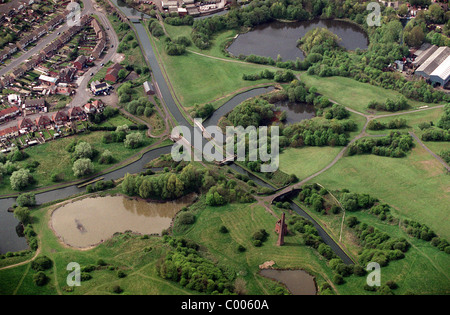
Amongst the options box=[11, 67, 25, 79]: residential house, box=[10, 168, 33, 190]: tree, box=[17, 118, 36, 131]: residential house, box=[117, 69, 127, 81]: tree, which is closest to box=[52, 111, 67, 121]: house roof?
box=[17, 118, 36, 131]: residential house

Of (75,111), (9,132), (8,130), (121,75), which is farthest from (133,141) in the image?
(121,75)

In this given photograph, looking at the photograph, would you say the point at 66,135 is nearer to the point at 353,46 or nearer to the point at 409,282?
the point at 409,282

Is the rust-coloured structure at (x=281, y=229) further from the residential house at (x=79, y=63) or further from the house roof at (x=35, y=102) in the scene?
the residential house at (x=79, y=63)

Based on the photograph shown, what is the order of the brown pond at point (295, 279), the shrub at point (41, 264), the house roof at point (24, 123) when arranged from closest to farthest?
the brown pond at point (295, 279) < the shrub at point (41, 264) < the house roof at point (24, 123)

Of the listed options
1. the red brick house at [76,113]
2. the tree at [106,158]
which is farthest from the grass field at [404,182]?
the red brick house at [76,113]

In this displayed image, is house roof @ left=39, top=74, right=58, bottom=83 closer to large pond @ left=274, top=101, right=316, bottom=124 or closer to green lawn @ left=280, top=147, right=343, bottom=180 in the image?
large pond @ left=274, top=101, right=316, bottom=124

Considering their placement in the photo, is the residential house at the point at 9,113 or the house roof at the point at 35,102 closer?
the residential house at the point at 9,113
